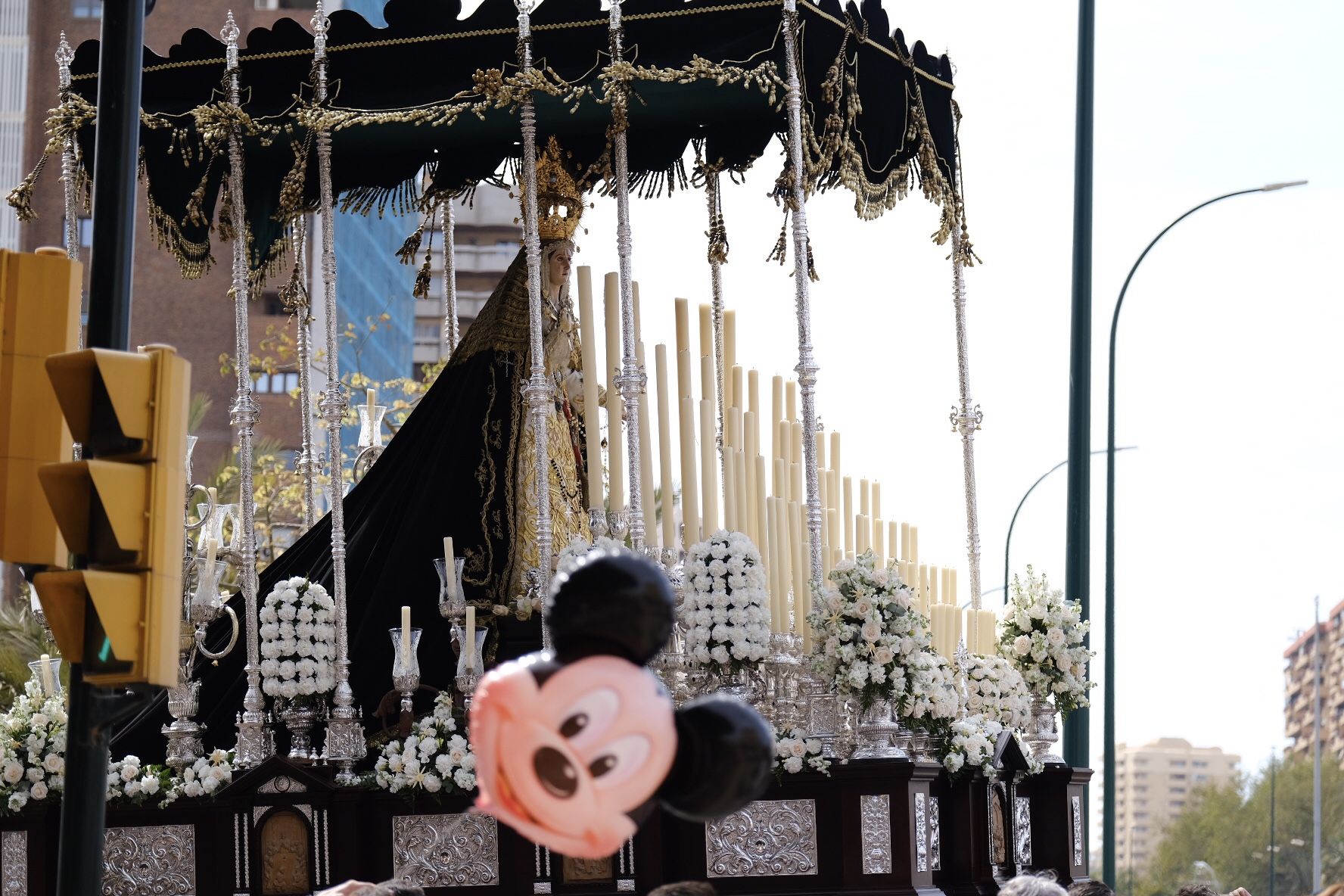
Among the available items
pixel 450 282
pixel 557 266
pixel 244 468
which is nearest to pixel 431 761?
pixel 244 468

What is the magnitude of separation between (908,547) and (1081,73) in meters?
3.74

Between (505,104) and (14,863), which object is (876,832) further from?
(14,863)

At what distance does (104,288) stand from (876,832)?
19.2 ft

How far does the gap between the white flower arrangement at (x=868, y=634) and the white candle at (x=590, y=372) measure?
1920 mm

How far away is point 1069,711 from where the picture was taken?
1470cm

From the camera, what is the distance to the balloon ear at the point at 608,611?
209 inches

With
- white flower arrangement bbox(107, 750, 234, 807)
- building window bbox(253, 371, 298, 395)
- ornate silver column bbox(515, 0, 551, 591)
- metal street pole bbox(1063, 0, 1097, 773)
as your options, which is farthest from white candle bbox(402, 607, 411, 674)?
building window bbox(253, 371, 298, 395)

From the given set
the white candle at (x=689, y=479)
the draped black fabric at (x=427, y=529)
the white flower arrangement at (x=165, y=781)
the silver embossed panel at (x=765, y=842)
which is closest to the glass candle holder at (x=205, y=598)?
the white flower arrangement at (x=165, y=781)

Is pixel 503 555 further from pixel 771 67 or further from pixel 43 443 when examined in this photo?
pixel 43 443

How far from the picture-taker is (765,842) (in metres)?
12.0

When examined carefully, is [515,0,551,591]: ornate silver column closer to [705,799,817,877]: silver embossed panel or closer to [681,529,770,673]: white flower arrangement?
[681,529,770,673]: white flower arrangement

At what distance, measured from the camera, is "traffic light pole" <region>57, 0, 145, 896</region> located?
732 centimetres

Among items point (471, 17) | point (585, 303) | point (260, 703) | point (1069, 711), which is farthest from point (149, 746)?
point (1069, 711)

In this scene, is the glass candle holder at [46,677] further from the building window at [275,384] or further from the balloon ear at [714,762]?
the building window at [275,384]
